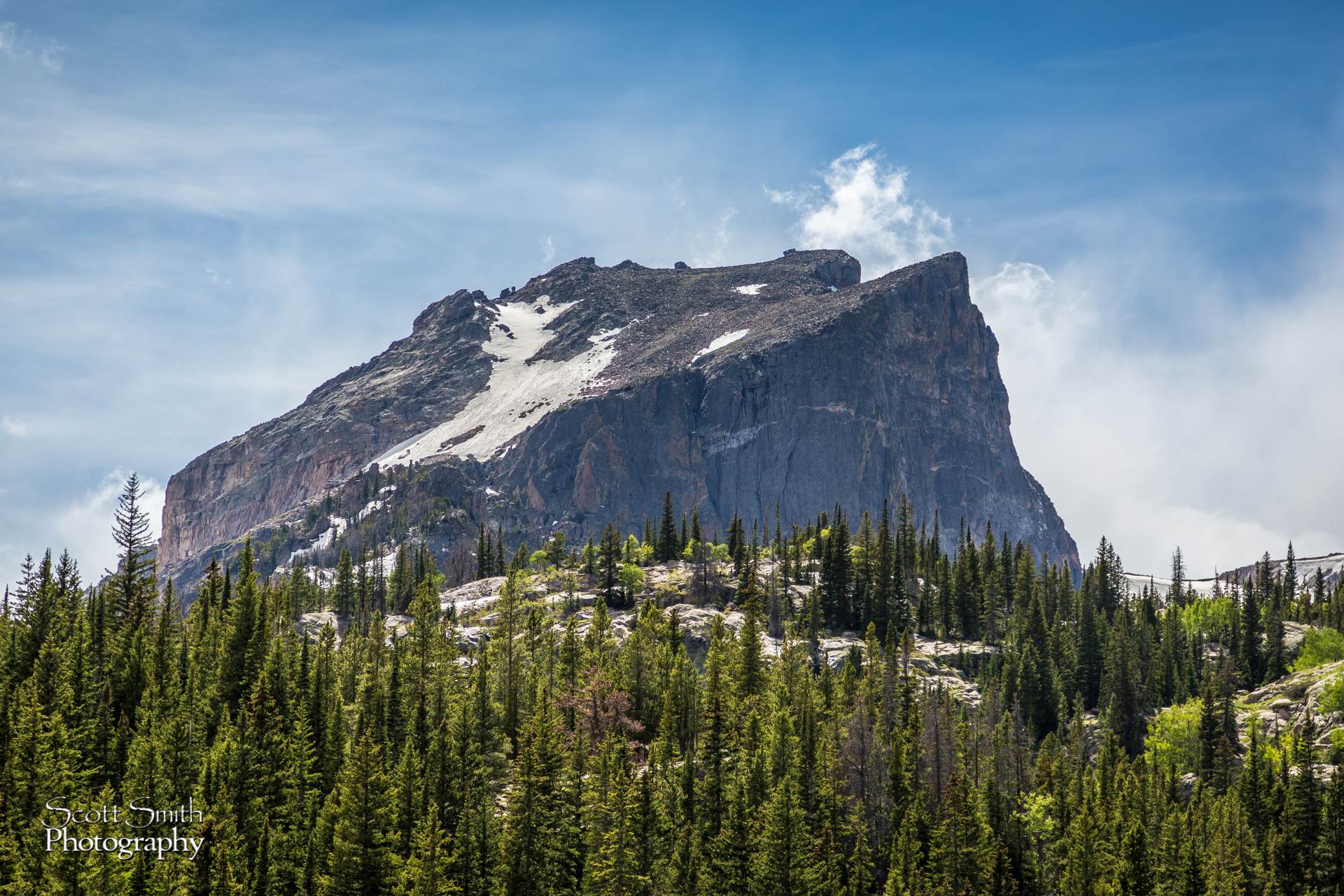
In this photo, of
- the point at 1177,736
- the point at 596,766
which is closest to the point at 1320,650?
the point at 1177,736

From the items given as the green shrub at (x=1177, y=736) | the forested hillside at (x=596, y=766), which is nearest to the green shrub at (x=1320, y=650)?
the forested hillside at (x=596, y=766)

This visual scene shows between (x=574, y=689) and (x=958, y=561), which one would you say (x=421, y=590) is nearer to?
(x=574, y=689)

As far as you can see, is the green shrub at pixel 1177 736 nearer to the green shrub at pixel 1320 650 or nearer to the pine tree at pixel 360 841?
the green shrub at pixel 1320 650

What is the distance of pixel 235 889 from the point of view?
69.6 meters

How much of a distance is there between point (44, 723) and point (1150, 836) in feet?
262

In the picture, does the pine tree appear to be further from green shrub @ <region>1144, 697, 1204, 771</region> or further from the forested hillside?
green shrub @ <region>1144, 697, 1204, 771</region>

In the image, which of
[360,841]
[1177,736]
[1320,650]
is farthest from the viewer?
[1320,650]

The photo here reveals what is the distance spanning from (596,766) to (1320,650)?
10997cm

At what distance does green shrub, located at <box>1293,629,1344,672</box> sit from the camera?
510 ft

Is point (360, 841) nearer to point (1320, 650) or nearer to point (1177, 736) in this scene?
point (1177, 736)

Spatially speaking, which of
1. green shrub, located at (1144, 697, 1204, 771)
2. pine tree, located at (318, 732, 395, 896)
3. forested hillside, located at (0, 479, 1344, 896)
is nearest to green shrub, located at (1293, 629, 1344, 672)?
forested hillside, located at (0, 479, 1344, 896)

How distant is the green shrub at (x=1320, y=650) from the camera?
156 metres

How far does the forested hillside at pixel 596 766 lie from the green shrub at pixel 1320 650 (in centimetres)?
949

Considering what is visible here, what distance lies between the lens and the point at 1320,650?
157 m
